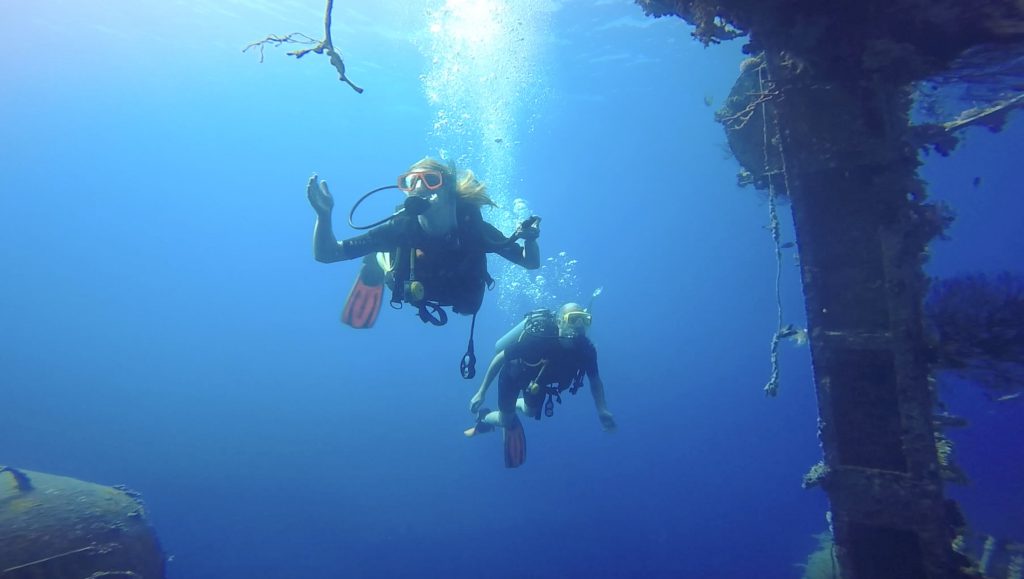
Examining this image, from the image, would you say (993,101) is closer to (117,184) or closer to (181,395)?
(181,395)

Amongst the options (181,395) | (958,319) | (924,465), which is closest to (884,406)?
(924,465)

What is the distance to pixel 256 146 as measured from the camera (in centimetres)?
6450

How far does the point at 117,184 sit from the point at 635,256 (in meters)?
90.7

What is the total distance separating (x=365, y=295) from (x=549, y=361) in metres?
2.72

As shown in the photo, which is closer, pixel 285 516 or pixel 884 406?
pixel 884 406

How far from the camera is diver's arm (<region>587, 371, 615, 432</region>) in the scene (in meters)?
7.44

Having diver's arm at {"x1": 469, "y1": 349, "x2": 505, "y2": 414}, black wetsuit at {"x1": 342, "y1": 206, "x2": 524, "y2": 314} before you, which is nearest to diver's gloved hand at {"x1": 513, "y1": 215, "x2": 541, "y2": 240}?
black wetsuit at {"x1": 342, "y1": 206, "x2": 524, "y2": 314}

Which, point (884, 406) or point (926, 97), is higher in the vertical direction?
point (926, 97)

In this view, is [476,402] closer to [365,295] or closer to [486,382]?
[486,382]

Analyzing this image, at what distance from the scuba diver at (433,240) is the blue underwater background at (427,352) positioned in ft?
14.7

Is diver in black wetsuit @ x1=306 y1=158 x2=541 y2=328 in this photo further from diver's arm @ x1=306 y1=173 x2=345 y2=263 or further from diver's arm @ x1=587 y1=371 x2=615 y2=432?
diver's arm @ x1=587 y1=371 x2=615 y2=432

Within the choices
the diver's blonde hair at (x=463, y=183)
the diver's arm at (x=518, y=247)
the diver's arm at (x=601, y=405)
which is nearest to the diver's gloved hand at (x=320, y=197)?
the diver's blonde hair at (x=463, y=183)

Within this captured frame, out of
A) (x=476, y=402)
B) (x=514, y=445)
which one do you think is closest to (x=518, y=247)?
(x=476, y=402)

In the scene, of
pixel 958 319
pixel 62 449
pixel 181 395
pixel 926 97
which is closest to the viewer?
pixel 958 319
